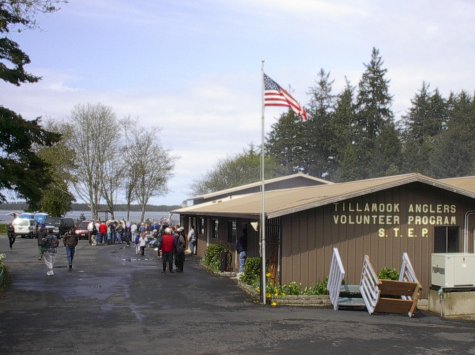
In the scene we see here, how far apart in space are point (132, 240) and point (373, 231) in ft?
96.5

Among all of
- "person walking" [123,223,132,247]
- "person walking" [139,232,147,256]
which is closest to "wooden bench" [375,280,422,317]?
"person walking" [139,232,147,256]

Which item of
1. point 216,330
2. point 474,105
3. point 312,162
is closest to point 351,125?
point 312,162

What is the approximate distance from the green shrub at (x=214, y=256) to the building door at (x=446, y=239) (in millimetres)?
8273

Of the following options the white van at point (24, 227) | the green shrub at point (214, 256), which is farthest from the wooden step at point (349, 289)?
the white van at point (24, 227)

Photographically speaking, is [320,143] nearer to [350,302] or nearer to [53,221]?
[53,221]

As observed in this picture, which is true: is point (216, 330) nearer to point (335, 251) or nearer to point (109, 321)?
point (109, 321)

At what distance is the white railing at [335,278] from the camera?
604 inches

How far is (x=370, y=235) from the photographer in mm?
17953

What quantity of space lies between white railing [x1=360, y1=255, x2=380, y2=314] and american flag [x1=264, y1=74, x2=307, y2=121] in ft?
14.0

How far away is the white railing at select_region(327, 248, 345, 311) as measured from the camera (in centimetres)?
Answer: 1534

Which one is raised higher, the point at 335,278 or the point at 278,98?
the point at 278,98

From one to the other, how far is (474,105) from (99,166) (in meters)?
35.8

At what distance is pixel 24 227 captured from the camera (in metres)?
48.6

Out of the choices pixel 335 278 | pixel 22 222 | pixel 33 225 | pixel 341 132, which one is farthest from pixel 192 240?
pixel 341 132
